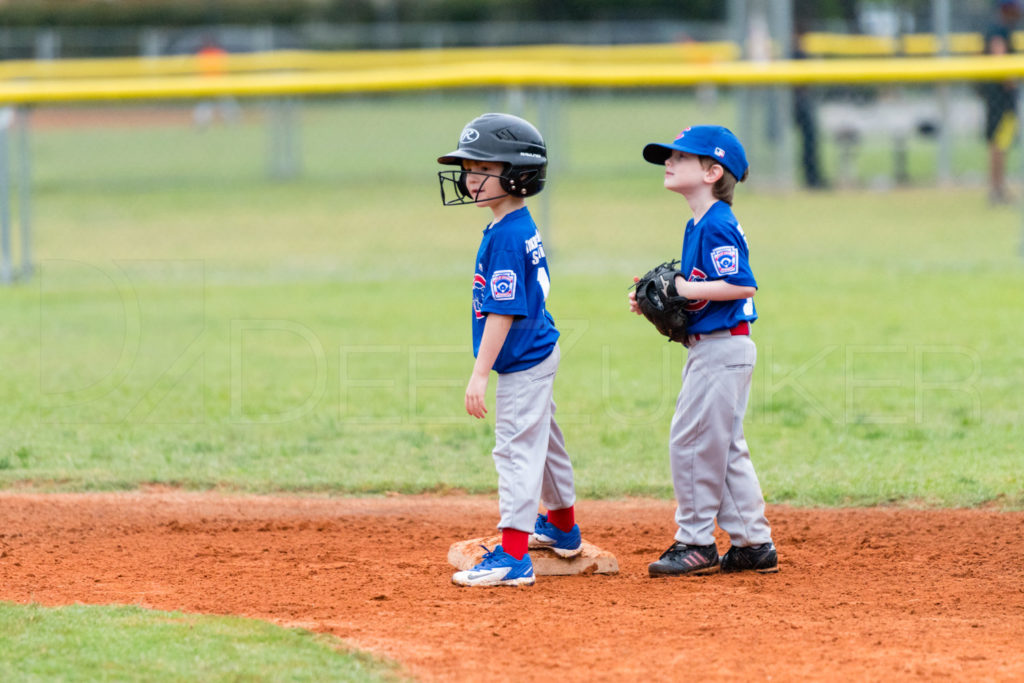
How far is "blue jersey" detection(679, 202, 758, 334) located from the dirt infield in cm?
93

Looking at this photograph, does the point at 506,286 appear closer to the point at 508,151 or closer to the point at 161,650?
the point at 508,151

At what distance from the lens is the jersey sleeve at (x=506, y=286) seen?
436 centimetres

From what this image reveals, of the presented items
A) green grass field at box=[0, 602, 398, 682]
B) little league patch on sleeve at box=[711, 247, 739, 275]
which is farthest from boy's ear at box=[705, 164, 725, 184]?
green grass field at box=[0, 602, 398, 682]

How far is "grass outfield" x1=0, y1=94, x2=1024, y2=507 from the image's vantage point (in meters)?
6.42

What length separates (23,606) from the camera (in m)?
4.16

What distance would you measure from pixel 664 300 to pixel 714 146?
566 millimetres

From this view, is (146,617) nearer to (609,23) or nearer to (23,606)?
(23,606)

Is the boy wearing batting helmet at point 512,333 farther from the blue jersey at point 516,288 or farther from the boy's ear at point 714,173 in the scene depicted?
the boy's ear at point 714,173

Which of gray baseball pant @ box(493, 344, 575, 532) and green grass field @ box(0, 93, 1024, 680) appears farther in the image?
green grass field @ box(0, 93, 1024, 680)

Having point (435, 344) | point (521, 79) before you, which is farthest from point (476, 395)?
point (521, 79)

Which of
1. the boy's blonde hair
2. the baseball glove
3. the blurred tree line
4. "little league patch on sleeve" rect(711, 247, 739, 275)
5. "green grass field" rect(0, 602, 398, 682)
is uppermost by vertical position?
the blurred tree line

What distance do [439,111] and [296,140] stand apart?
16.9ft

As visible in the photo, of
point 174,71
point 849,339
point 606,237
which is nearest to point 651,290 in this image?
point 849,339

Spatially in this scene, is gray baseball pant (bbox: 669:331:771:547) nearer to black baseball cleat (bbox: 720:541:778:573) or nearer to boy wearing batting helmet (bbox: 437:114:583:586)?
black baseball cleat (bbox: 720:541:778:573)
